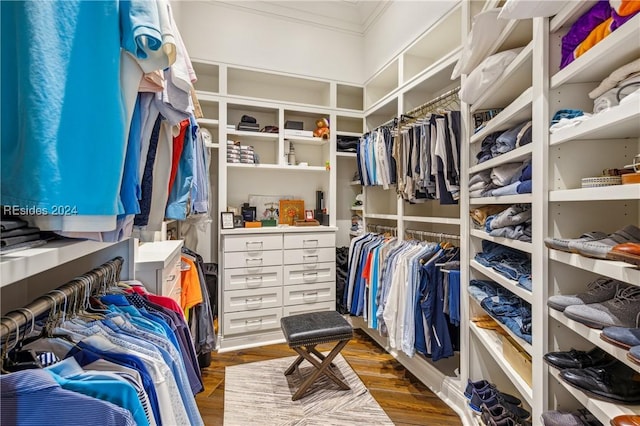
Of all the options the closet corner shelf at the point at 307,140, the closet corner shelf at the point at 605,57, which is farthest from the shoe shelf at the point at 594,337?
the closet corner shelf at the point at 307,140

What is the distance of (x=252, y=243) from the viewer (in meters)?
2.78

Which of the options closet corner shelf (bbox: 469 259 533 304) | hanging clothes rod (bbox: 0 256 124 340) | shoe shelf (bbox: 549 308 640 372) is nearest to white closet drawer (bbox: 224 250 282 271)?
hanging clothes rod (bbox: 0 256 124 340)

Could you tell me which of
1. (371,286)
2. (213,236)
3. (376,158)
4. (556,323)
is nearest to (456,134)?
(376,158)

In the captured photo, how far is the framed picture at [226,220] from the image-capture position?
2730 mm

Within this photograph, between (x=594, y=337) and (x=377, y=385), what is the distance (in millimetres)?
1657

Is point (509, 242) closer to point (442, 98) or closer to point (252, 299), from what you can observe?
point (442, 98)

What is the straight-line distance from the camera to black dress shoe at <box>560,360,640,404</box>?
2.62ft

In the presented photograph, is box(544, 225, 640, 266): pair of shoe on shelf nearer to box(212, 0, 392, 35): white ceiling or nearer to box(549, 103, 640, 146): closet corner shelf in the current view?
box(549, 103, 640, 146): closet corner shelf

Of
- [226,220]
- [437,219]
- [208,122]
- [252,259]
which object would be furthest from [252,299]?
[437,219]

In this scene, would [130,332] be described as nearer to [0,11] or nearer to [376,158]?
[0,11]

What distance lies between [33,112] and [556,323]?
155cm

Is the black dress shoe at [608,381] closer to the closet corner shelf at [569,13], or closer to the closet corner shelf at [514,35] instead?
the closet corner shelf at [569,13]

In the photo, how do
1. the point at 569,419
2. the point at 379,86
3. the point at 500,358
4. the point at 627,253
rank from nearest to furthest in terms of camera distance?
the point at 627,253 → the point at 569,419 → the point at 500,358 → the point at 379,86

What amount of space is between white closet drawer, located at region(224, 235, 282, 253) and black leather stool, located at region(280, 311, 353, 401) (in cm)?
80
